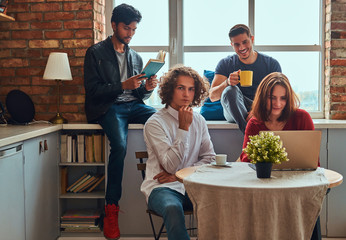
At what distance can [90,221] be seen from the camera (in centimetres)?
332

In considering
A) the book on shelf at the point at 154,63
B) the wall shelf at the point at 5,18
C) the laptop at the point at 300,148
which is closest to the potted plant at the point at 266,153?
the laptop at the point at 300,148

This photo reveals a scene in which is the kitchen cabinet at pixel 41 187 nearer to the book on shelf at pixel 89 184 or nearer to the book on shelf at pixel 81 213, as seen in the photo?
the book on shelf at pixel 81 213

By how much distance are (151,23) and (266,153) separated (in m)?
2.44

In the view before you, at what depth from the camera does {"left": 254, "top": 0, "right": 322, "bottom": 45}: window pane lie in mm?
3859

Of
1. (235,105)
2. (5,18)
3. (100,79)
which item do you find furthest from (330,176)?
(5,18)

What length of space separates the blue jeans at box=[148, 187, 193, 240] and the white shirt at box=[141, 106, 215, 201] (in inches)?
2.4

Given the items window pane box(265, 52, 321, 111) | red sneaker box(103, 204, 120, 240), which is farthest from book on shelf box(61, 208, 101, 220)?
window pane box(265, 52, 321, 111)

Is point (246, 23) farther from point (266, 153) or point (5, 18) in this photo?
point (266, 153)

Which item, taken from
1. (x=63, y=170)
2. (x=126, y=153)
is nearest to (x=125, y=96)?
(x=126, y=153)

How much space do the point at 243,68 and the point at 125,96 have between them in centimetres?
99

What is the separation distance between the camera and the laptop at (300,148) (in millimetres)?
1937

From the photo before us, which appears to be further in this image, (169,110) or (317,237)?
(169,110)

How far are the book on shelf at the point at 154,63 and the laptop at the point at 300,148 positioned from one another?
1.20m

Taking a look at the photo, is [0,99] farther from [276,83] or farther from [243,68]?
[276,83]
